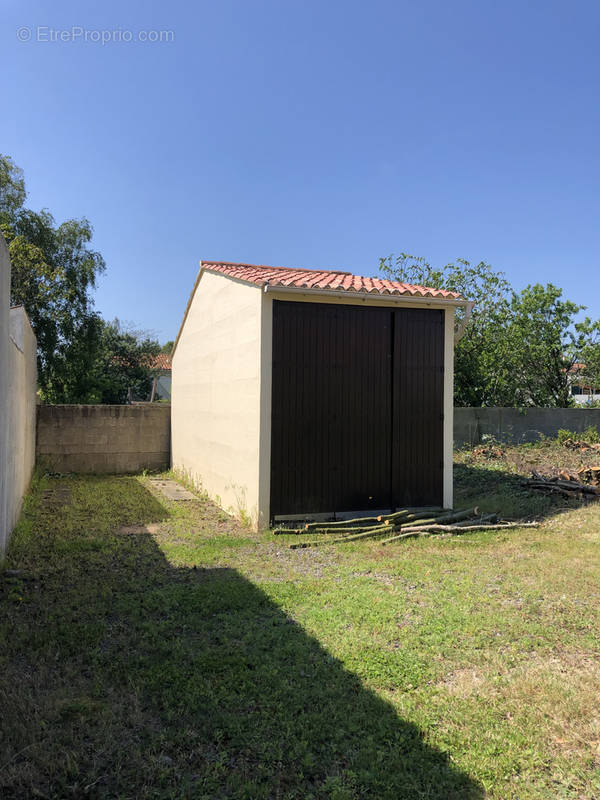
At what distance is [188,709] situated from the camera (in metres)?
2.59

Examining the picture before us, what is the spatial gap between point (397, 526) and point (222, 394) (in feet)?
12.5

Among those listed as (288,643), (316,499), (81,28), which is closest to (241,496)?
(316,499)

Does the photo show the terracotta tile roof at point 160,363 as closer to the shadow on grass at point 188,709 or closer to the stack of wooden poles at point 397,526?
the stack of wooden poles at point 397,526

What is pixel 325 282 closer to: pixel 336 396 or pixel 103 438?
pixel 336 396

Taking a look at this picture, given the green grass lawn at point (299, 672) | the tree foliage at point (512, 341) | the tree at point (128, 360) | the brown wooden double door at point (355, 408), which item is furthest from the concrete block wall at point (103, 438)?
the tree at point (128, 360)

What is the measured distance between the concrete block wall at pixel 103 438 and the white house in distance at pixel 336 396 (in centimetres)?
509

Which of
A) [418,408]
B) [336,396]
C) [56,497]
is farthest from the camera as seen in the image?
[56,497]

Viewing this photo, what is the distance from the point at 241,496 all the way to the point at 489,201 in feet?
31.4

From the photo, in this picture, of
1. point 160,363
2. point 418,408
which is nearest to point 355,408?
point 418,408

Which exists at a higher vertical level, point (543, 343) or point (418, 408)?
point (543, 343)

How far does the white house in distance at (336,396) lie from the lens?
683 cm

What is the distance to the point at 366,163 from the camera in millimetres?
11094

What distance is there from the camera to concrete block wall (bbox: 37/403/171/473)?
37.7 feet

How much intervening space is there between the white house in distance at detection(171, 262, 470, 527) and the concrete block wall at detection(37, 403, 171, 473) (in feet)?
16.7
